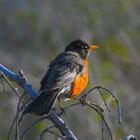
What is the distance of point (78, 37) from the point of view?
12.1m

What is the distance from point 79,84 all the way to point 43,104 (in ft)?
3.43

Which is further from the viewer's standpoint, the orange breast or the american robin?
the orange breast

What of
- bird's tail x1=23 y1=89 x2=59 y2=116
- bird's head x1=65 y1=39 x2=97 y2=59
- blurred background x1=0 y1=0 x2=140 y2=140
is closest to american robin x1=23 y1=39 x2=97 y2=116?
bird's tail x1=23 y1=89 x2=59 y2=116

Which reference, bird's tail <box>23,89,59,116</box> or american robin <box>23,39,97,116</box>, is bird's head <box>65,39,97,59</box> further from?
bird's tail <box>23,89,59,116</box>

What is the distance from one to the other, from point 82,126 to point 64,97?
3181 millimetres

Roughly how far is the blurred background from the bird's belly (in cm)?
297

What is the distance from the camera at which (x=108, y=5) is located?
13930 mm

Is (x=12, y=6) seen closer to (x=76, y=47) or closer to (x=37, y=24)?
(x=37, y=24)

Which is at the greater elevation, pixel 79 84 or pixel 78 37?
pixel 78 37

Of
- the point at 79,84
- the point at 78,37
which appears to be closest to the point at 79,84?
the point at 79,84

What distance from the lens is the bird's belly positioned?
539 cm

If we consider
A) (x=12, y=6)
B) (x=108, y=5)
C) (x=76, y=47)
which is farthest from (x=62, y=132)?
(x=12, y=6)

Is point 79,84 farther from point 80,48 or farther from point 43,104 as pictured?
point 80,48

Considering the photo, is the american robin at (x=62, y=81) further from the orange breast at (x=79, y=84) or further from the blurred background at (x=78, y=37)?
the blurred background at (x=78, y=37)
